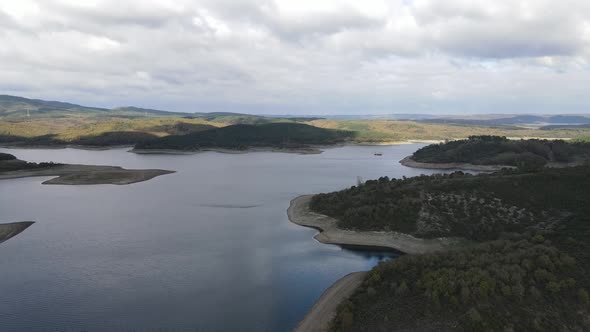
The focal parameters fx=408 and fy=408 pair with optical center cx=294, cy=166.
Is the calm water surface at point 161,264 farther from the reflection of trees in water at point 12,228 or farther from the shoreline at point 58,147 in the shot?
the shoreline at point 58,147

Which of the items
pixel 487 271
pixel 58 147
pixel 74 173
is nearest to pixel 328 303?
pixel 487 271

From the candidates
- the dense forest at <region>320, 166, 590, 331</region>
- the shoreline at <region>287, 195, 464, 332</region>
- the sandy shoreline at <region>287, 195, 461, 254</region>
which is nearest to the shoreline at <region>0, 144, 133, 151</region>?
the shoreline at <region>287, 195, 464, 332</region>

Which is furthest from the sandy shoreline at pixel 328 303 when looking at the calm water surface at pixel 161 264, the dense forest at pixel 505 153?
the dense forest at pixel 505 153

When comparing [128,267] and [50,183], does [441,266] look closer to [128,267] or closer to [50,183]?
[128,267]

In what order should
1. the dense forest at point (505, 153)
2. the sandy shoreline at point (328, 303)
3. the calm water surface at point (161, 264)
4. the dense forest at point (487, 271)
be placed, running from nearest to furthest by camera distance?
the dense forest at point (487, 271), the sandy shoreline at point (328, 303), the calm water surface at point (161, 264), the dense forest at point (505, 153)

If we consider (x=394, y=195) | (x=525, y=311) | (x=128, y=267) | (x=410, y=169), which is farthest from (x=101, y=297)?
(x=410, y=169)

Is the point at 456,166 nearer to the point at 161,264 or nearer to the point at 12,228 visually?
the point at 161,264

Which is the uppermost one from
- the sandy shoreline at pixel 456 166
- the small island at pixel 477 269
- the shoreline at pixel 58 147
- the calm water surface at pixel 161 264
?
the shoreline at pixel 58 147
